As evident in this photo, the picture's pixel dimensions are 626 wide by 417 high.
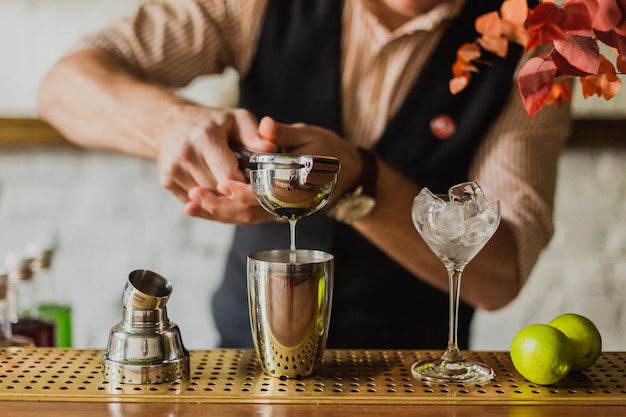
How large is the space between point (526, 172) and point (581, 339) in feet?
2.04

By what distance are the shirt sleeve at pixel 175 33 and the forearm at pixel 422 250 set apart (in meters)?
0.56

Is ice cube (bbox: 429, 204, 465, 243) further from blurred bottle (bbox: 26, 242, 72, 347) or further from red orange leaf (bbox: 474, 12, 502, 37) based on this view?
blurred bottle (bbox: 26, 242, 72, 347)

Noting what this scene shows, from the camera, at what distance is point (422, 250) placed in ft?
4.98

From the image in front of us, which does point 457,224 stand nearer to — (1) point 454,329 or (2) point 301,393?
(1) point 454,329

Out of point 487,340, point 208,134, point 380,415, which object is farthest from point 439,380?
point 487,340

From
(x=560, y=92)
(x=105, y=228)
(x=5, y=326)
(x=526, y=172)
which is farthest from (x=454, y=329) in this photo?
(x=105, y=228)

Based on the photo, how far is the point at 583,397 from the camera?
3.06 ft

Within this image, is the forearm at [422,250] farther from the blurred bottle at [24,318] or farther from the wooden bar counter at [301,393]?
the blurred bottle at [24,318]

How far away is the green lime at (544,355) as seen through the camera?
3.14ft

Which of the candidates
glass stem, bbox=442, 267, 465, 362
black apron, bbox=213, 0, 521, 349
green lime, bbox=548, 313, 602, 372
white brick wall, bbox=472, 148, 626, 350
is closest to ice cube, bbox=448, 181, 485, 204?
glass stem, bbox=442, 267, 465, 362

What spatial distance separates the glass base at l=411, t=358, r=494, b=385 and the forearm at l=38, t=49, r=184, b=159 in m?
0.70

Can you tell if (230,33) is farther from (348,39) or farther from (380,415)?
(380,415)

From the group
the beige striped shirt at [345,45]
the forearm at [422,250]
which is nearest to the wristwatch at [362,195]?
the forearm at [422,250]

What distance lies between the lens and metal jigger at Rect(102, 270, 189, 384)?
0.97m
